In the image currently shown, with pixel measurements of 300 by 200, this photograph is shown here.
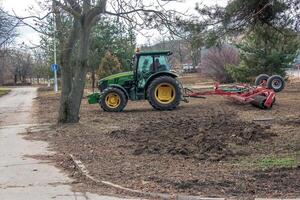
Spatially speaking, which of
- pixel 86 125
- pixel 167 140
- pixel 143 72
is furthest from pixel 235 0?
pixel 143 72

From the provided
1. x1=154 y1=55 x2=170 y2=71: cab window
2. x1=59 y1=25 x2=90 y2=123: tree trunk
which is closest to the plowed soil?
x1=59 y1=25 x2=90 y2=123: tree trunk

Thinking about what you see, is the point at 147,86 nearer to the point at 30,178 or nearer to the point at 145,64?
the point at 145,64

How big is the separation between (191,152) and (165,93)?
11.0 m

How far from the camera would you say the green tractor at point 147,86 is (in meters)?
21.0

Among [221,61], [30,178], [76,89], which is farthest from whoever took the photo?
[221,61]

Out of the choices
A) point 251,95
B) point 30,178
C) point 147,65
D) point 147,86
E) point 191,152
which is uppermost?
point 147,65

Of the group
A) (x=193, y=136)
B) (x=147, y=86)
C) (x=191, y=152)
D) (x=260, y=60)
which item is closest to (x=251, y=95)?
(x=147, y=86)

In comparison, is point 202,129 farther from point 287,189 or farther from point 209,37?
point 287,189

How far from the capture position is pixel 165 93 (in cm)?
2131

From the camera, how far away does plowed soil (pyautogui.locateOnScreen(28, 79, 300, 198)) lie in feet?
25.3

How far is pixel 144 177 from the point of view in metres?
8.31

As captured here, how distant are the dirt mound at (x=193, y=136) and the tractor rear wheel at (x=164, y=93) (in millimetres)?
4203

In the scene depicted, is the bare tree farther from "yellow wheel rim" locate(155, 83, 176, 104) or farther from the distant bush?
the distant bush

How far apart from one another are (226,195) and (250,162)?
2220mm
